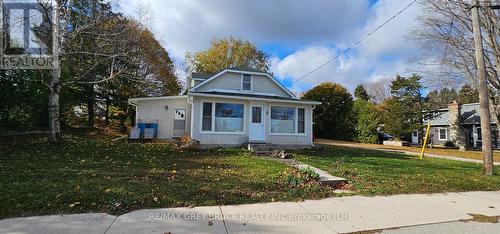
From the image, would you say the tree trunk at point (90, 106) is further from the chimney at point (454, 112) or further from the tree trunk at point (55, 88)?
the chimney at point (454, 112)

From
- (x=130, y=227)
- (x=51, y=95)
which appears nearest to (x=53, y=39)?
(x=51, y=95)

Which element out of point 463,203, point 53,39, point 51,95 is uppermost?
point 53,39

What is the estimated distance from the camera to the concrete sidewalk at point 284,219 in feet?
14.0

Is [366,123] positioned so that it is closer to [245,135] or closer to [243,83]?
[243,83]

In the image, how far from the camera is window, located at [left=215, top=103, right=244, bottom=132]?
15.4 m

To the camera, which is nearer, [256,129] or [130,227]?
[130,227]

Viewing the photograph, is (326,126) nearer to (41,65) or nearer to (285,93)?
(285,93)

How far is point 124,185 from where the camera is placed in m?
6.18

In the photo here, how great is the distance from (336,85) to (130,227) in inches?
1203

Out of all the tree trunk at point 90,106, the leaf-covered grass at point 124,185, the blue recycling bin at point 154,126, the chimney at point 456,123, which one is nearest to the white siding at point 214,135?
the leaf-covered grass at point 124,185

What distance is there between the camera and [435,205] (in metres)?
6.07

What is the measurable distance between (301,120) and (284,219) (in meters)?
12.3

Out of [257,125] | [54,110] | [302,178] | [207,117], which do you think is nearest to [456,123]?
[257,125]

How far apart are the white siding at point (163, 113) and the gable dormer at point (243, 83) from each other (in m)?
2.78
